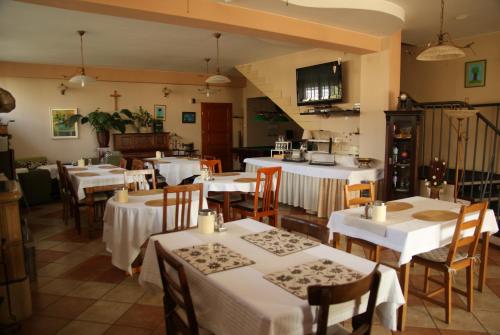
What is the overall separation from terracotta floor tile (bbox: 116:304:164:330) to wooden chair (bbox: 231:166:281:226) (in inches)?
62.4

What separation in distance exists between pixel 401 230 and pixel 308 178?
3165 mm

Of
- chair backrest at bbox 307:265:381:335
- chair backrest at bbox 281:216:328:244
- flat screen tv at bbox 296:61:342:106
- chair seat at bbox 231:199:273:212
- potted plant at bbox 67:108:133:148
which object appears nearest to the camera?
chair backrest at bbox 307:265:381:335

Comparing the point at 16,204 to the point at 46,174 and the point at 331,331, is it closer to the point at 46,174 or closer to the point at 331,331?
the point at 331,331

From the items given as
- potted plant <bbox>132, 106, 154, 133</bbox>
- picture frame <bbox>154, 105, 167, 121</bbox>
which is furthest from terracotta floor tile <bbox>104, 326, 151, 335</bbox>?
picture frame <bbox>154, 105, 167, 121</bbox>

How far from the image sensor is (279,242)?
7.00 feet

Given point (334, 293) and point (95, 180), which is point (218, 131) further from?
point (334, 293)

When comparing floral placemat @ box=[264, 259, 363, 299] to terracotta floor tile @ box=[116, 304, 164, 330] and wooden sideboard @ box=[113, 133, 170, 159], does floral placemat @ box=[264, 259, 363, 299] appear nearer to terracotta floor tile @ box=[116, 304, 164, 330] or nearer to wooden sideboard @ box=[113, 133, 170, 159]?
terracotta floor tile @ box=[116, 304, 164, 330]

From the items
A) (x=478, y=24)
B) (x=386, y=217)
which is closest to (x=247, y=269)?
(x=386, y=217)

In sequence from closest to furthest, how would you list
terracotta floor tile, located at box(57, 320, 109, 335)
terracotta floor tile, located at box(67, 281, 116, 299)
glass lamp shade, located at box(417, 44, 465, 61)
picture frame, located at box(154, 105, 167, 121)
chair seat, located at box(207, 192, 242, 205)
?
terracotta floor tile, located at box(57, 320, 109, 335) → terracotta floor tile, located at box(67, 281, 116, 299) → glass lamp shade, located at box(417, 44, 465, 61) → chair seat, located at box(207, 192, 242, 205) → picture frame, located at box(154, 105, 167, 121)

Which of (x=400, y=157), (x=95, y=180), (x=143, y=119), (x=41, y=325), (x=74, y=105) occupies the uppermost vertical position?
(x=74, y=105)

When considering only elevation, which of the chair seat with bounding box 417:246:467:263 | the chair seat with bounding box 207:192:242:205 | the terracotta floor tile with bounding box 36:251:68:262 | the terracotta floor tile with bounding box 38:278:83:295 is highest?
the chair seat with bounding box 207:192:242:205

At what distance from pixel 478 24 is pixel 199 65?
5.63 meters

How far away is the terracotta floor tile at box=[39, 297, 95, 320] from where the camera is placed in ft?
9.14

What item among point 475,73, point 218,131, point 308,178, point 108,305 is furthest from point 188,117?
point 108,305
